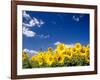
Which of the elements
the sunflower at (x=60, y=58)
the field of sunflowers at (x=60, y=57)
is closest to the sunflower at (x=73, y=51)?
the field of sunflowers at (x=60, y=57)

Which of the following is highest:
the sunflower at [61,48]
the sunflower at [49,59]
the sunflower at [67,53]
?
the sunflower at [61,48]

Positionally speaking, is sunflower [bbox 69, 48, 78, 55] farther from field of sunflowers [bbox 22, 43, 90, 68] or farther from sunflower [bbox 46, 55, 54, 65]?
sunflower [bbox 46, 55, 54, 65]

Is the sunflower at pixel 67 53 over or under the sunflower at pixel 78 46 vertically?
under

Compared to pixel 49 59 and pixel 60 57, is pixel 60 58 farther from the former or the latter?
pixel 49 59

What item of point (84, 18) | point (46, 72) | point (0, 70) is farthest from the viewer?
point (84, 18)

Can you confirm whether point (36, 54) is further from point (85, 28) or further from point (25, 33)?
point (85, 28)

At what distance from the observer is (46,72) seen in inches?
83.5

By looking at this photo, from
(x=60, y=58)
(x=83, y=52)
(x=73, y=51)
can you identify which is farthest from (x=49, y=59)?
(x=83, y=52)

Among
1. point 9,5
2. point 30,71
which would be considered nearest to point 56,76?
point 30,71

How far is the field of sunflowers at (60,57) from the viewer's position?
209 cm

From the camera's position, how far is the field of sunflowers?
2.09 metres

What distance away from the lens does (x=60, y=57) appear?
2.18 meters

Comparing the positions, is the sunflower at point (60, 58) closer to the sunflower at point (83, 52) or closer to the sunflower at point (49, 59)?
the sunflower at point (49, 59)

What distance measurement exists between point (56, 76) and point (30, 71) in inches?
10.4
